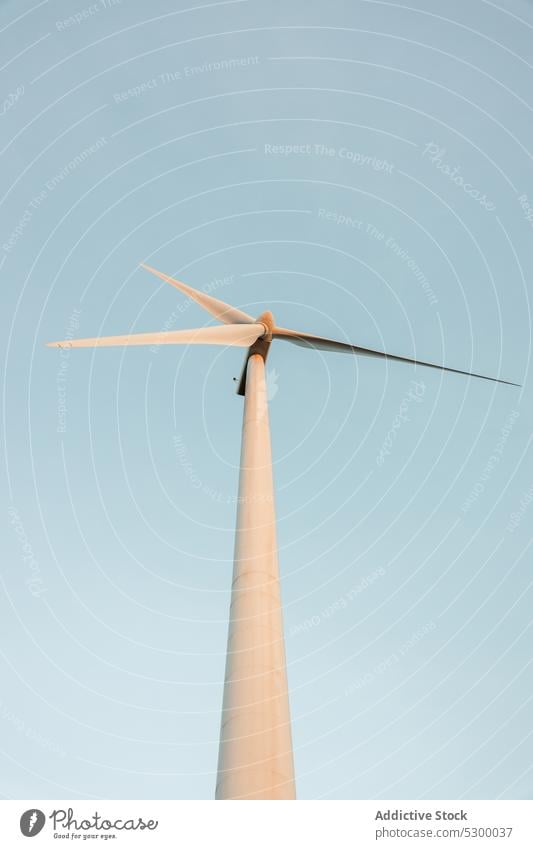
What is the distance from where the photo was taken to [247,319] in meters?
31.3

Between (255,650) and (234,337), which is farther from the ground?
(234,337)

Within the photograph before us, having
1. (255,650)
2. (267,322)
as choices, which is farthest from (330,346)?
(255,650)

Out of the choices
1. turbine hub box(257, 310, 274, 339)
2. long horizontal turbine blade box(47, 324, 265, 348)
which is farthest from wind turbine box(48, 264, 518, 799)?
turbine hub box(257, 310, 274, 339)

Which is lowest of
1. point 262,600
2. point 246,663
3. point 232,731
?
point 232,731

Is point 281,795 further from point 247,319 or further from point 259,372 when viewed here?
point 247,319

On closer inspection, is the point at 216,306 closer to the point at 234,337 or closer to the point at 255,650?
the point at 234,337

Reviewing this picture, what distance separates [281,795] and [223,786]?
1.16 metres

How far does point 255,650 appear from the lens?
55.2ft

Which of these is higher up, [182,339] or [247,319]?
[247,319]

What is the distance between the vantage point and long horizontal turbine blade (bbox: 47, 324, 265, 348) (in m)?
27.5

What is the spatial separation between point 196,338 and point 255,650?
1426cm

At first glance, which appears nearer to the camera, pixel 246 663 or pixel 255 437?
pixel 246 663
